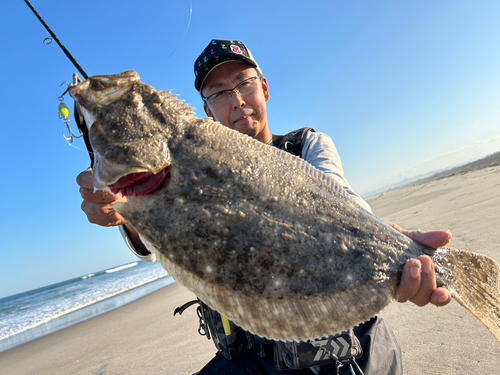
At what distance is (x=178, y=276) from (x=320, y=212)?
967 millimetres

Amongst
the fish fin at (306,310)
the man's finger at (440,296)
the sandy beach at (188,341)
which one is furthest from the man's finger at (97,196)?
the sandy beach at (188,341)

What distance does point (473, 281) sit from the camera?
1.88m

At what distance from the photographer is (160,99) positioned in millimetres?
2059

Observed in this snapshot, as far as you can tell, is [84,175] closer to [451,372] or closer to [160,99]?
[160,99]

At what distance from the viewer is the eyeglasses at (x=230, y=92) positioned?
3420 mm

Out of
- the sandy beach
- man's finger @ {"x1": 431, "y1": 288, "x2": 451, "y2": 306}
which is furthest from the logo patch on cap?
the sandy beach

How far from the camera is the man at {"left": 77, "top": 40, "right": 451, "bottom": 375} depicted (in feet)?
6.01

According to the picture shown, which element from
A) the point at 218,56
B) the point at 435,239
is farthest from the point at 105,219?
the point at 435,239

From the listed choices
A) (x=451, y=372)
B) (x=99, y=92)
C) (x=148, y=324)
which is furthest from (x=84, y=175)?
(x=148, y=324)

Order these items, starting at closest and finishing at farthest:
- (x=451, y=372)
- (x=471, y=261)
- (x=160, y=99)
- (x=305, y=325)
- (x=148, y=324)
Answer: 1. (x=305, y=325)
2. (x=471, y=261)
3. (x=160, y=99)
4. (x=451, y=372)
5. (x=148, y=324)

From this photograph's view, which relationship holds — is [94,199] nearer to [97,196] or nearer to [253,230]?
[97,196]

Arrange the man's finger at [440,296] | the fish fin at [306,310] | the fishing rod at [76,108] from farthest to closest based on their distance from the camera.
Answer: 1. the fishing rod at [76,108]
2. the man's finger at [440,296]
3. the fish fin at [306,310]

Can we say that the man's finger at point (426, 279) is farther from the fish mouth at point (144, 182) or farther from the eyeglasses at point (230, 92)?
the eyeglasses at point (230, 92)

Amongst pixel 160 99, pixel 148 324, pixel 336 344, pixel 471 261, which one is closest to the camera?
pixel 471 261
